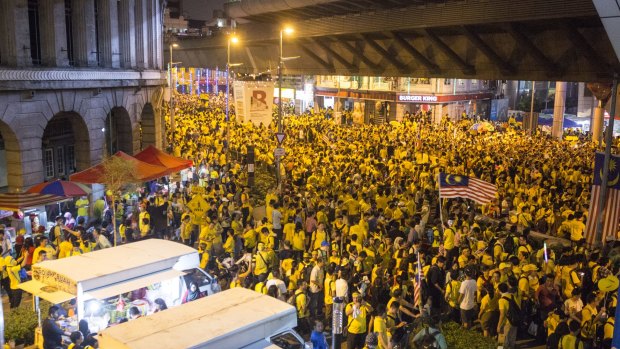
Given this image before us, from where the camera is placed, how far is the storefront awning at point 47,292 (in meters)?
10.5

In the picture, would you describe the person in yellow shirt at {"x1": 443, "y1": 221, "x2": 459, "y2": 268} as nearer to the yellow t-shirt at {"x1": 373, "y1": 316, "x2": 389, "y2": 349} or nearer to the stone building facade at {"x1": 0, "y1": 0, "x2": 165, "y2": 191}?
the yellow t-shirt at {"x1": 373, "y1": 316, "x2": 389, "y2": 349}

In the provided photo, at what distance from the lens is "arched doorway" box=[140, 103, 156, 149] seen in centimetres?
2911

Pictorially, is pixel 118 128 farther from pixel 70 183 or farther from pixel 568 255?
pixel 568 255

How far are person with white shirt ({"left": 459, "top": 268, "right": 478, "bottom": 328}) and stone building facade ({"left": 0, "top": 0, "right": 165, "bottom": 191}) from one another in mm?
13816

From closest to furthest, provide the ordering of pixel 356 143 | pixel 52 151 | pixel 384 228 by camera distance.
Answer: pixel 384 228 < pixel 52 151 < pixel 356 143

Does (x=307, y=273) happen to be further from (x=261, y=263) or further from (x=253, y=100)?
(x=253, y=100)

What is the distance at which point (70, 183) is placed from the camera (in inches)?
643

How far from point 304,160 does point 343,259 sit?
42.9 feet

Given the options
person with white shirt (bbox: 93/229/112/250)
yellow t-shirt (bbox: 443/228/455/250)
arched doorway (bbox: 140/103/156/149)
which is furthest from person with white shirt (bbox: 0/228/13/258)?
arched doorway (bbox: 140/103/156/149)

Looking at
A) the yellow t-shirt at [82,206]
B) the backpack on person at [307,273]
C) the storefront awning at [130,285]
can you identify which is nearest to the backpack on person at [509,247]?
the backpack on person at [307,273]

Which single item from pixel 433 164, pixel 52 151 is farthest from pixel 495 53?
pixel 52 151

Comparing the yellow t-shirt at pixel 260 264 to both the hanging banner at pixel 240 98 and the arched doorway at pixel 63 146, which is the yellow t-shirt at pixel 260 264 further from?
the hanging banner at pixel 240 98

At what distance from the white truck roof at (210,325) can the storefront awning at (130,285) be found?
211 cm

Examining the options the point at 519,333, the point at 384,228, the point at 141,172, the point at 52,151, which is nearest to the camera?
the point at 519,333
